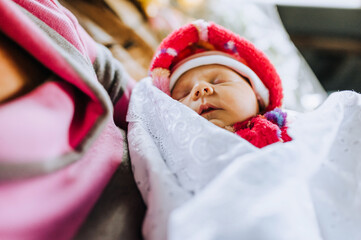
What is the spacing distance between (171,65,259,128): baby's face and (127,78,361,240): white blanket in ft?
0.35

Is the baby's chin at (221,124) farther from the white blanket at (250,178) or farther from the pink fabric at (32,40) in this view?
the pink fabric at (32,40)

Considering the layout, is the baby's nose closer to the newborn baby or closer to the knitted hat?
the newborn baby

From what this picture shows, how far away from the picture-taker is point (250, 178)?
0.39 meters

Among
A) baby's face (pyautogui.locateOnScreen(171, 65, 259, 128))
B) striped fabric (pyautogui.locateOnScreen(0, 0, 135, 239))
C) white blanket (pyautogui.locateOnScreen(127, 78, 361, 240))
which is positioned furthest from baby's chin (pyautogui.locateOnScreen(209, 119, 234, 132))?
striped fabric (pyautogui.locateOnScreen(0, 0, 135, 239))

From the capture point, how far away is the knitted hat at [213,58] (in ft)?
2.53

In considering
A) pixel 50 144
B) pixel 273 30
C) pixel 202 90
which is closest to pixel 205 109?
pixel 202 90

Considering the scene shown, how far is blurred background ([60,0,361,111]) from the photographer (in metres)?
1.05

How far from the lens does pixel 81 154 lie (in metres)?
0.38

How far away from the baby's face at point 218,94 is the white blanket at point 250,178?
0.35 ft

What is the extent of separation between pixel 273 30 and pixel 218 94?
3.76ft

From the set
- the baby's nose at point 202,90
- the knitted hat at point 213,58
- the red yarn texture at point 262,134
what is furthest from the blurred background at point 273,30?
the red yarn texture at point 262,134

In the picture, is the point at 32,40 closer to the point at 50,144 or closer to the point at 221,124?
the point at 50,144

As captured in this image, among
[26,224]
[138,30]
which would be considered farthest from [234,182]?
[138,30]

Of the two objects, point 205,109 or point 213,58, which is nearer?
point 205,109
